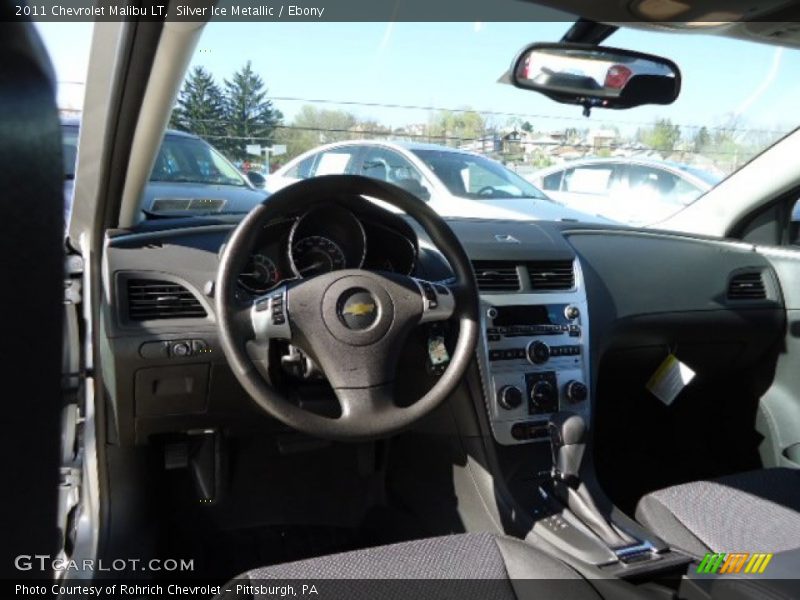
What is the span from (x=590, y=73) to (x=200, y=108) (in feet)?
3.76

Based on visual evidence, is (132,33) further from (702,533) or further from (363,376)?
(702,533)

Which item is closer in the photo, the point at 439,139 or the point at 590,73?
the point at 590,73

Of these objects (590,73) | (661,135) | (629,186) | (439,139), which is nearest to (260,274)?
(439,139)

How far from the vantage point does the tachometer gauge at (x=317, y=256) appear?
2.15 meters

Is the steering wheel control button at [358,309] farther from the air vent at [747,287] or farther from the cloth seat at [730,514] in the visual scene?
the air vent at [747,287]

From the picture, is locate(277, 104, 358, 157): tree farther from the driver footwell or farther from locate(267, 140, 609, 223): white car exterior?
the driver footwell

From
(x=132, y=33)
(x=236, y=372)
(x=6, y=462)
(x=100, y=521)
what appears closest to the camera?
(x=6, y=462)

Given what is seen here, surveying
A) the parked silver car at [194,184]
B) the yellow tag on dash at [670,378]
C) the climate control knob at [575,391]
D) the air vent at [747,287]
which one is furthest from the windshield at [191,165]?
the air vent at [747,287]

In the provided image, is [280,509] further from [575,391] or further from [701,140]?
[701,140]

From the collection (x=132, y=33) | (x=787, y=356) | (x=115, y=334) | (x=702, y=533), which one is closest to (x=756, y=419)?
(x=787, y=356)

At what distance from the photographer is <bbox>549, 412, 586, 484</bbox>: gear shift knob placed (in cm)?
242

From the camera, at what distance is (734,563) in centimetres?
198

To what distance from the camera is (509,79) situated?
6.78 feet

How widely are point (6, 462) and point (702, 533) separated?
2070 mm
